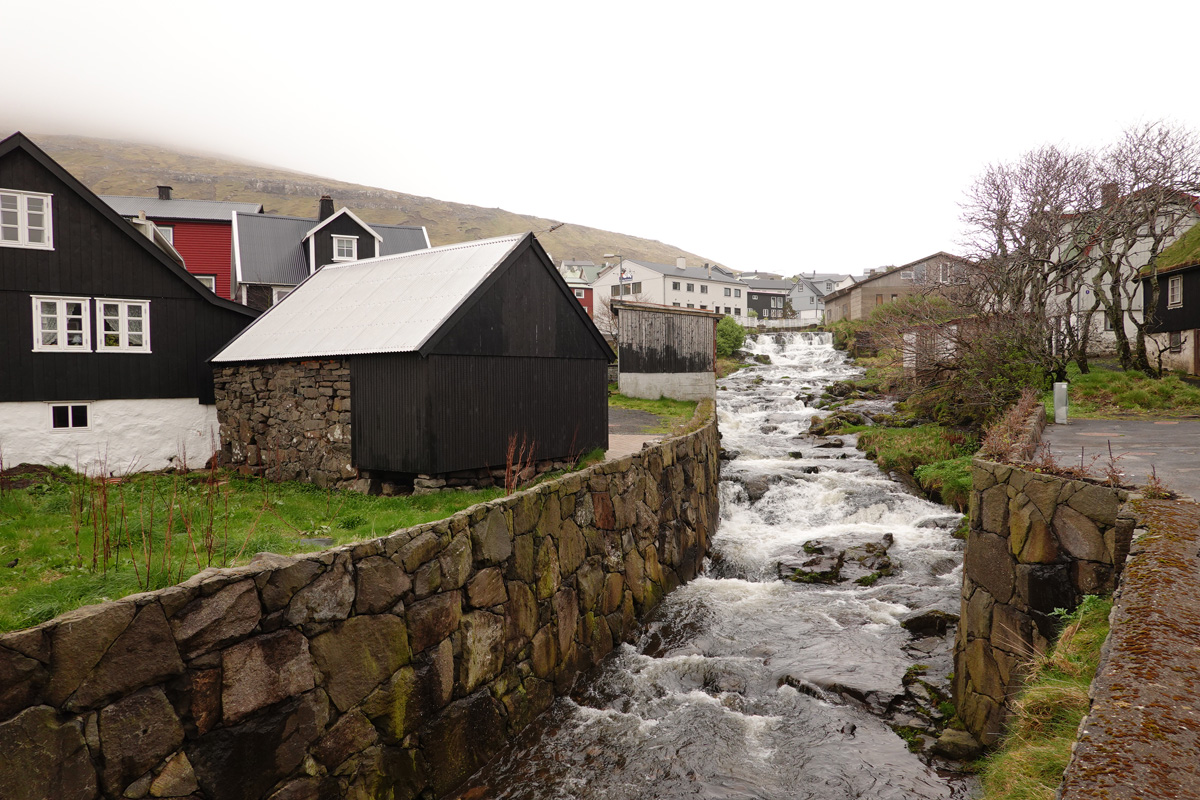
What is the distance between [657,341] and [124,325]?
2025 centimetres

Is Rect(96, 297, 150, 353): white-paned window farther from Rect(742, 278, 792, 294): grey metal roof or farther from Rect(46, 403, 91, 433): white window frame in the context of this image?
Rect(742, 278, 792, 294): grey metal roof

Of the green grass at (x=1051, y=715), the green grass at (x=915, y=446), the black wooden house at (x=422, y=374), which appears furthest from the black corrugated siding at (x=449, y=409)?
the green grass at (x=915, y=446)

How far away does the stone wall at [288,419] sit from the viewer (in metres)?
13.5

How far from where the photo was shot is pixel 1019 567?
7.35 metres

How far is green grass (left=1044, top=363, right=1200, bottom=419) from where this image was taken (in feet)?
58.9

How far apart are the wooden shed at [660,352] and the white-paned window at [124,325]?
18.6m

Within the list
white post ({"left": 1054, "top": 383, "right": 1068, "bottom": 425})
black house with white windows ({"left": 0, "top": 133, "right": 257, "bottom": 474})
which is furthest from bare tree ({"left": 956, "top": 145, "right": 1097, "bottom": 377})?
black house with white windows ({"left": 0, "top": 133, "right": 257, "bottom": 474})

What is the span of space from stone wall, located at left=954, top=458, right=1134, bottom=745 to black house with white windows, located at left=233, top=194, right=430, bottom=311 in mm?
28862

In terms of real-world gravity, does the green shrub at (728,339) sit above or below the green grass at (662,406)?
above

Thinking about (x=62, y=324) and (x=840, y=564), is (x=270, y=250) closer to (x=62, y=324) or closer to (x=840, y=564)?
(x=62, y=324)

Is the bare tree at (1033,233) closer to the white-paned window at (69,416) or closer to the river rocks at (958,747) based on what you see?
the river rocks at (958,747)

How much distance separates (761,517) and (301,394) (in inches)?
433

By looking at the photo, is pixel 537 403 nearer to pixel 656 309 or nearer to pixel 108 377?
pixel 108 377

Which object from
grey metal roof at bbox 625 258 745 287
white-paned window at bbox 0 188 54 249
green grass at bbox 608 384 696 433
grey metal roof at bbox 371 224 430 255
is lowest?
green grass at bbox 608 384 696 433
